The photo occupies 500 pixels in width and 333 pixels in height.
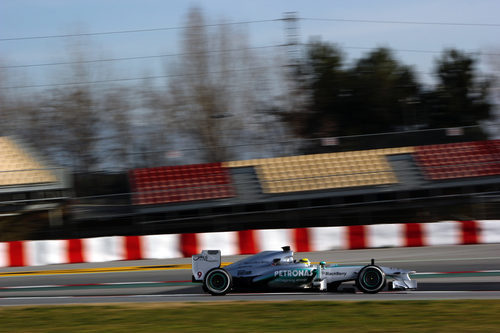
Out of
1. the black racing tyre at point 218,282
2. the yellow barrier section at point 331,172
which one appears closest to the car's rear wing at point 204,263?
the black racing tyre at point 218,282

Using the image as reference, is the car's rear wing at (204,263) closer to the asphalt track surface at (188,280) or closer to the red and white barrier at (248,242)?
the asphalt track surface at (188,280)

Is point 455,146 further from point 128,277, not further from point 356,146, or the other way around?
point 128,277

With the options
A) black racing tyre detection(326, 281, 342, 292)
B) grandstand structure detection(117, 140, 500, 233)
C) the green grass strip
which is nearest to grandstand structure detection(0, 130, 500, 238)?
grandstand structure detection(117, 140, 500, 233)

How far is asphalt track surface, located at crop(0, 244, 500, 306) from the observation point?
955cm

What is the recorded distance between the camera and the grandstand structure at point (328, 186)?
65.5 ft

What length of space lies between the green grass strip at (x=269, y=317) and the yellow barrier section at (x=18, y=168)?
13.4m

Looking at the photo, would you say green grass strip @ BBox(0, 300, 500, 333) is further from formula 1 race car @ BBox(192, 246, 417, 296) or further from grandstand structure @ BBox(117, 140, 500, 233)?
grandstand structure @ BBox(117, 140, 500, 233)

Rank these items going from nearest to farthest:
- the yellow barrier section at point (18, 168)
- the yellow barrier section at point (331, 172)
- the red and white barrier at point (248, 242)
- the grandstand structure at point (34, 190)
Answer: the red and white barrier at point (248, 242) → the grandstand structure at point (34, 190) → the yellow barrier section at point (331, 172) → the yellow barrier section at point (18, 168)

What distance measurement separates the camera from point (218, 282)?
9.66 meters

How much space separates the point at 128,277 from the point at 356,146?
10.3m

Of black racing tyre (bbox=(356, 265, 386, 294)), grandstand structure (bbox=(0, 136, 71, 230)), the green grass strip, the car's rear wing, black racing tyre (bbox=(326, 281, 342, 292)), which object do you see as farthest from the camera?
grandstand structure (bbox=(0, 136, 71, 230))

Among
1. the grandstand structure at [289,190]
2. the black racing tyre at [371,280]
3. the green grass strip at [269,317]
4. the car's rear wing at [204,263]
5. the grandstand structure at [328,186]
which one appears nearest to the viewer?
the green grass strip at [269,317]

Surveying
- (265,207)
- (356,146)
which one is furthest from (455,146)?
(265,207)

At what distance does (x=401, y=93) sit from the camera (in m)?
35.8
